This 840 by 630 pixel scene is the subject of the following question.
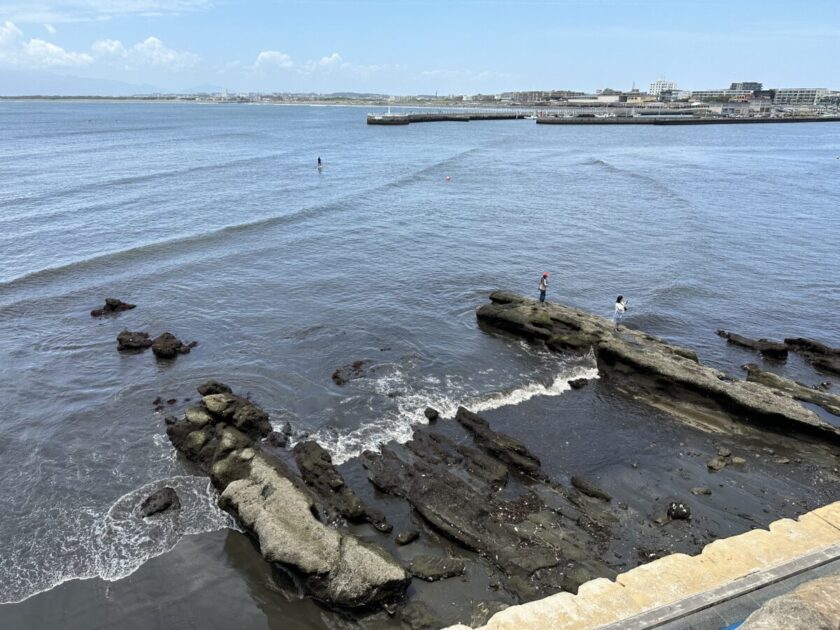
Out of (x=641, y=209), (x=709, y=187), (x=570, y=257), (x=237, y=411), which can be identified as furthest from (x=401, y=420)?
(x=709, y=187)

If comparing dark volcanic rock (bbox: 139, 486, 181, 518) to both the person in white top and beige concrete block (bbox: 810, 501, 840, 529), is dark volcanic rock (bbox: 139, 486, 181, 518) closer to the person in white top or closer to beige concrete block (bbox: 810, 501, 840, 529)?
beige concrete block (bbox: 810, 501, 840, 529)

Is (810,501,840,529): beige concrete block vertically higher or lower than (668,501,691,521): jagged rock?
higher

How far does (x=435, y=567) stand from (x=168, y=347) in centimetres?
1674

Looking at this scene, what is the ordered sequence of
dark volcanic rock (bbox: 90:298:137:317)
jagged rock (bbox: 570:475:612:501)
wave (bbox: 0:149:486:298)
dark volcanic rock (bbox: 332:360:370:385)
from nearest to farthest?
jagged rock (bbox: 570:475:612:501) < dark volcanic rock (bbox: 332:360:370:385) < dark volcanic rock (bbox: 90:298:137:317) < wave (bbox: 0:149:486:298)

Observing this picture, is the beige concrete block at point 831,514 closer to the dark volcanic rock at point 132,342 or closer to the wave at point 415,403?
the wave at point 415,403

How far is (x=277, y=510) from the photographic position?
13.9m

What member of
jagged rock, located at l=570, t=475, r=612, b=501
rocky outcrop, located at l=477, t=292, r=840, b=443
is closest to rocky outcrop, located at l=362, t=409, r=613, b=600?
jagged rock, located at l=570, t=475, r=612, b=501

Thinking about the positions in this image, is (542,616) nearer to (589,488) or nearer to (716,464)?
(589,488)

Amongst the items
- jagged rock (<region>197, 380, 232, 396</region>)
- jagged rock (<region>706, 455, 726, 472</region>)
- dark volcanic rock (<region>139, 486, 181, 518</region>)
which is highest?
jagged rock (<region>197, 380, 232, 396</region>)

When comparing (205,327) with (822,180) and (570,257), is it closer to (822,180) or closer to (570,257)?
(570,257)

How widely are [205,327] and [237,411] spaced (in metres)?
10.2

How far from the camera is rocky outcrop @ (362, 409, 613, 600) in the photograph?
43.3 feet

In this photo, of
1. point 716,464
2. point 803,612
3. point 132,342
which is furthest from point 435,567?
point 132,342

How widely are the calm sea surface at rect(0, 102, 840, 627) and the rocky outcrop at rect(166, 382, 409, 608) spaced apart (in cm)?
112
